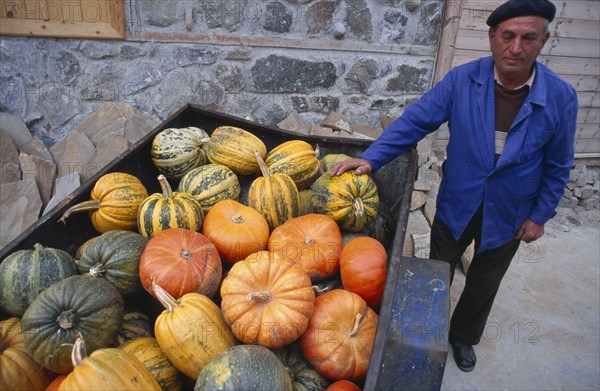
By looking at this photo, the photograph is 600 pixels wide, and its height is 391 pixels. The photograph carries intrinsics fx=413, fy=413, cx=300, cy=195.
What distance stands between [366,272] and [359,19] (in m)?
3.62

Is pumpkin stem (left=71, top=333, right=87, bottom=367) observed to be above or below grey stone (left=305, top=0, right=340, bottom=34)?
below

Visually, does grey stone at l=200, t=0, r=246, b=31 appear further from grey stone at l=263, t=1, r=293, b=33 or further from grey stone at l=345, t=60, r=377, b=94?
grey stone at l=345, t=60, r=377, b=94

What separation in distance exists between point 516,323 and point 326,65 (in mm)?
3337

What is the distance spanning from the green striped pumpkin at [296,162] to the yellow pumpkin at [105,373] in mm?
1478

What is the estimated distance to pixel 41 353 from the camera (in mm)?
1522

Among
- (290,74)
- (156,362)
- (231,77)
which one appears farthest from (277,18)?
(156,362)

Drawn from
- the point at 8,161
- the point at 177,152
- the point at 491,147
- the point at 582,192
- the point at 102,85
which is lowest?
the point at 582,192

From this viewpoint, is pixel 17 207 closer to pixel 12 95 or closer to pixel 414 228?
pixel 12 95

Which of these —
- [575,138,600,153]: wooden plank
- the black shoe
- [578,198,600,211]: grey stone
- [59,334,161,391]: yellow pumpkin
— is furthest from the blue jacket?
[575,138,600,153]: wooden plank

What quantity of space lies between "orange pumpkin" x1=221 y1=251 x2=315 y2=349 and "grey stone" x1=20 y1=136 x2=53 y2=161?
3040 mm

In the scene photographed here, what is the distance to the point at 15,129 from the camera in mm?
4062

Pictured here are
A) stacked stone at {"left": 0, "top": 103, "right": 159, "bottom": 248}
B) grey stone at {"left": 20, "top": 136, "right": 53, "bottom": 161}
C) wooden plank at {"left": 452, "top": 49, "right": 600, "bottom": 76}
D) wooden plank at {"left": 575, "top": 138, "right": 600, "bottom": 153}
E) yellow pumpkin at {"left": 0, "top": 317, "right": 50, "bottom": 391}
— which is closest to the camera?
yellow pumpkin at {"left": 0, "top": 317, "right": 50, "bottom": 391}

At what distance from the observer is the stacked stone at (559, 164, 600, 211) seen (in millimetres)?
5750

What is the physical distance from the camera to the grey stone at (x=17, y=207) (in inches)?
129
